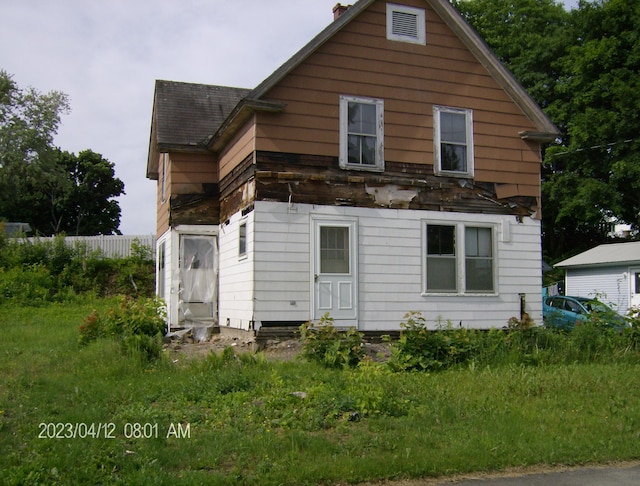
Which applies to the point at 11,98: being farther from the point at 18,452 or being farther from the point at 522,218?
the point at 18,452

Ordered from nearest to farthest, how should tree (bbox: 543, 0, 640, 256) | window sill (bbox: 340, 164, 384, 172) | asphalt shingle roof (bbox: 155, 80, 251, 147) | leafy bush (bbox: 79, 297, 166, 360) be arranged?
1. leafy bush (bbox: 79, 297, 166, 360)
2. window sill (bbox: 340, 164, 384, 172)
3. asphalt shingle roof (bbox: 155, 80, 251, 147)
4. tree (bbox: 543, 0, 640, 256)

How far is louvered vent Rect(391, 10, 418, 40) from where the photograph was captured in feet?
47.6

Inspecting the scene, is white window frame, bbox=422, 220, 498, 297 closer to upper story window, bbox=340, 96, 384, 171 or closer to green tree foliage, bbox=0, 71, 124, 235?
upper story window, bbox=340, 96, 384, 171

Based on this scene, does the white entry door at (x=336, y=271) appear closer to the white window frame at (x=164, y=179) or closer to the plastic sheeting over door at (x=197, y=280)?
the plastic sheeting over door at (x=197, y=280)

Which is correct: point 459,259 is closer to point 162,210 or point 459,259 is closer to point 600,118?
point 162,210

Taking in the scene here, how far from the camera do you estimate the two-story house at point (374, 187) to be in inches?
522

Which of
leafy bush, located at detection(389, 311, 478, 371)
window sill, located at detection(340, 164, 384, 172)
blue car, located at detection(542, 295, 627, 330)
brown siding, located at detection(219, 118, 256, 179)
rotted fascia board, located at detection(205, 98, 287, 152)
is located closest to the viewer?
leafy bush, located at detection(389, 311, 478, 371)

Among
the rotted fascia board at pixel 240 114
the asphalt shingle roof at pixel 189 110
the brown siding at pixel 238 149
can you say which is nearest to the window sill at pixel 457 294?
the brown siding at pixel 238 149

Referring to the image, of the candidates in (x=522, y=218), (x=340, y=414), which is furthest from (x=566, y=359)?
(x=340, y=414)

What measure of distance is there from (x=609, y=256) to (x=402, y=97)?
2079 cm

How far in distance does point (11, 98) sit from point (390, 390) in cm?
4355

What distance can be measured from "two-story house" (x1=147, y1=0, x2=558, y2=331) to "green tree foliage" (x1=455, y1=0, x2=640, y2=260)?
807 inches

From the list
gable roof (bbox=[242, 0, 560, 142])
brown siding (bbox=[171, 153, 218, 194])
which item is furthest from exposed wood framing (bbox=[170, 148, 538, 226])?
gable roof (bbox=[242, 0, 560, 142])

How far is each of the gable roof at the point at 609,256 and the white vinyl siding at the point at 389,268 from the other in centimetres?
1648
